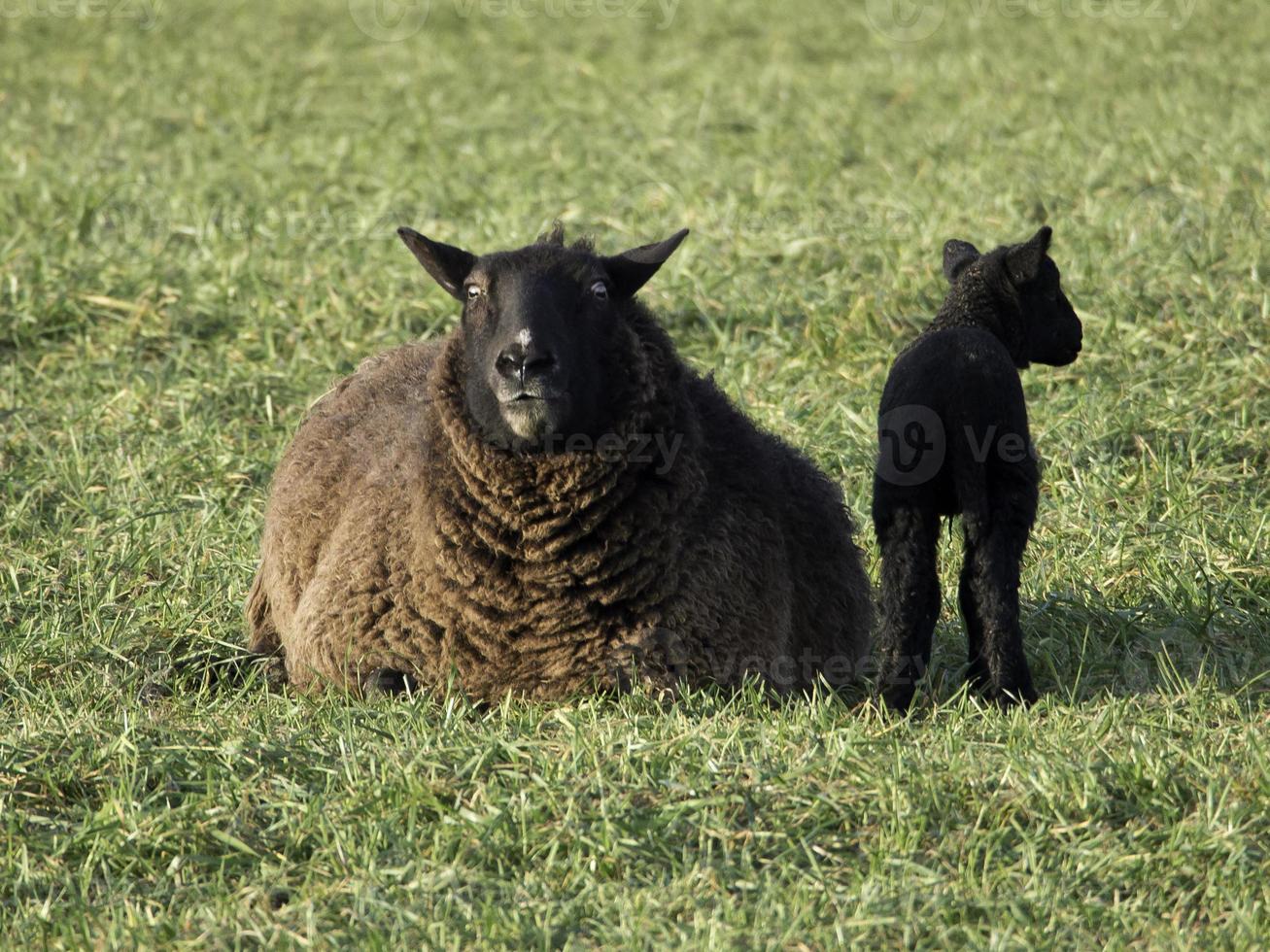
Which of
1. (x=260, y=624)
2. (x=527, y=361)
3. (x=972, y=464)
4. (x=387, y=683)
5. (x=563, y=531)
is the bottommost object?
(x=260, y=624)

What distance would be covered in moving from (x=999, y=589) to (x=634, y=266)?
156 cm

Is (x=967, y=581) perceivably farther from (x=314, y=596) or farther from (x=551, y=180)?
(x=551, y=180)

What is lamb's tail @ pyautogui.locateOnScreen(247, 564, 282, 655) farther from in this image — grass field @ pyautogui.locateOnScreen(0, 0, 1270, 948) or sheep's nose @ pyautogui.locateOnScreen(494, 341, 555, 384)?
sheep's nose @ pyautogui.locateOnScreen(494, 341, 555, 384)

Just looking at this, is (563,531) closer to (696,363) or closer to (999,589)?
(999,589)

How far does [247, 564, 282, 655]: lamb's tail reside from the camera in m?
6.14

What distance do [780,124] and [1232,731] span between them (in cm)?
836

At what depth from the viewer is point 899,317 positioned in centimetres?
855

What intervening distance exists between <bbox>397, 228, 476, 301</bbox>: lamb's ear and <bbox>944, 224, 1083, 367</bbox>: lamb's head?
1.52 meters

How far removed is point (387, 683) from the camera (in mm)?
5297

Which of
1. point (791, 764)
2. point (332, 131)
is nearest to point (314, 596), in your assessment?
point (791, 764)

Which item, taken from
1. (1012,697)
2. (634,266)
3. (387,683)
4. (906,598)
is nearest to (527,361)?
(634,266)

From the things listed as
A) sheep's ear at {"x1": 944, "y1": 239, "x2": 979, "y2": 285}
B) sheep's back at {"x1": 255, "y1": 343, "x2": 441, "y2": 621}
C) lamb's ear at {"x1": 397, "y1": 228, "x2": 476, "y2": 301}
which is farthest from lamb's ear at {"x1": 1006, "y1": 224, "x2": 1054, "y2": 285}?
sheep's back at {"x1": 255, "y1": 343, "x2": 441, "y2": 621}

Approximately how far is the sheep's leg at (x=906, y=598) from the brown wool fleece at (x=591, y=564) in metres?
0.51

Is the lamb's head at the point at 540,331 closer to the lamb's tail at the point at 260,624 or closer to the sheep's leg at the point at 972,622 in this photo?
the sheep's leg at the point at 972,622
